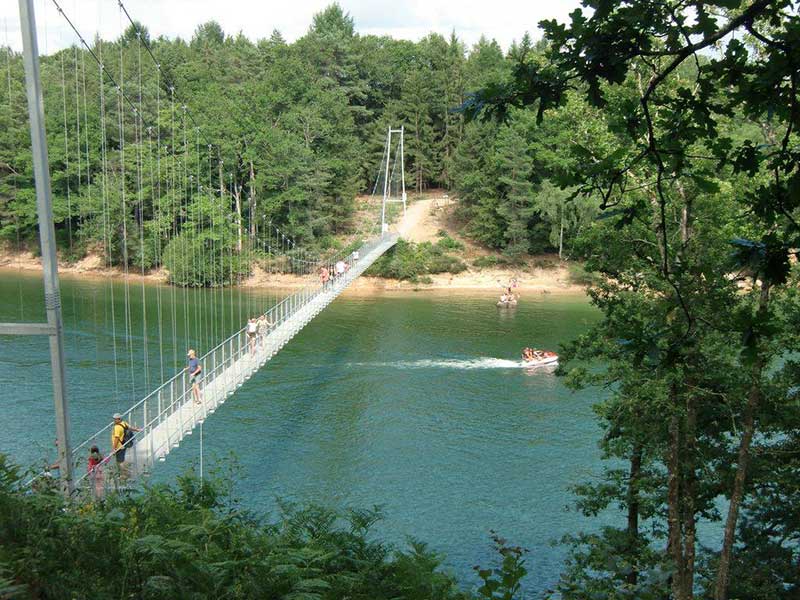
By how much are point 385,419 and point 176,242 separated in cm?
1696

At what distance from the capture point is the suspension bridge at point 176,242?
13.5 metres

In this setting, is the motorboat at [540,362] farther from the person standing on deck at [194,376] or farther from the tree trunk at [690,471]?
the tree trunk at [690,471]

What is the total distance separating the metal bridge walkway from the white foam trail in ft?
7.02

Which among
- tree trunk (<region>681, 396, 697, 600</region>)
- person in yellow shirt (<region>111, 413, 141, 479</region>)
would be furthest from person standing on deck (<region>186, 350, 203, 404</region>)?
tree trunk (<region>681, 396, 697, 600</region>)

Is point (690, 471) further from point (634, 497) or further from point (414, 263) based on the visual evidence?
point (414, 263)

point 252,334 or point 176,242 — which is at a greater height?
point 176,242

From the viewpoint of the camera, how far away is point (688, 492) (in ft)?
23.7

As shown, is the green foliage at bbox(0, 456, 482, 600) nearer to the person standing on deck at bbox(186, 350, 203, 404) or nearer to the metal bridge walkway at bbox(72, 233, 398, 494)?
the metal bridge walkway at bbox(72, 233, 398, 494)

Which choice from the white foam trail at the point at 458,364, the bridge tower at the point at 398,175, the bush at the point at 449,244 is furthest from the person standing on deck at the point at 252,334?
the bridge tower at the point at 398,175

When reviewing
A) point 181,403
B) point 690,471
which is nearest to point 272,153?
point 181,403

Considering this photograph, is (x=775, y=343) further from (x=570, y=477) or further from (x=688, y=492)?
(x=570, y=477)

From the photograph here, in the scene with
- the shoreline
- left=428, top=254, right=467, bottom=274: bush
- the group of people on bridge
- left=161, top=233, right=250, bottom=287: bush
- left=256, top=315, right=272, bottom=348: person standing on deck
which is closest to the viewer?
the group of people on bridge

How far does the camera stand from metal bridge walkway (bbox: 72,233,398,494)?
7.67 metres

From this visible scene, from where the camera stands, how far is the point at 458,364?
18594 millimetres
